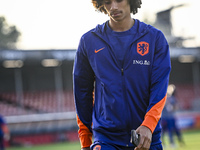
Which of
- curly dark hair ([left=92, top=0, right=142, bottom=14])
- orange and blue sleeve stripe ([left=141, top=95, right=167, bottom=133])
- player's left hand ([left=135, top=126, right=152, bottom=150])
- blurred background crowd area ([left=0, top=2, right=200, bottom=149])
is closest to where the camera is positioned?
player's left hand ([left=135, top=126, right=152, bottom=150])

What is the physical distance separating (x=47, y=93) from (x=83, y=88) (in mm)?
26599

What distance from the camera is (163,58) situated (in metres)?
3.06

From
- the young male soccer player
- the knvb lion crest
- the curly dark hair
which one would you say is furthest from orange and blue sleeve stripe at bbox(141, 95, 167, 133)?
the curly dark hair

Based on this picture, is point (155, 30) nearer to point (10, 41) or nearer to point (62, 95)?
point (62, 95)

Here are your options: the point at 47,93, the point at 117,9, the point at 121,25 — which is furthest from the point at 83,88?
the point at 47,93

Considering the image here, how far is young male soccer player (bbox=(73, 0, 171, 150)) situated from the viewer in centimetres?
303

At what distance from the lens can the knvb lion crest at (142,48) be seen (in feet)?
10.0

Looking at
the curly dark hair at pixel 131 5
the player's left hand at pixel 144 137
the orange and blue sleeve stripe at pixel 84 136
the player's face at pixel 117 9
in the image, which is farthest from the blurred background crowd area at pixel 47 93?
the player's left hand at pixel 144 137

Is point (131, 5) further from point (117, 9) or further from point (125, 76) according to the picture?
point (125, 76)

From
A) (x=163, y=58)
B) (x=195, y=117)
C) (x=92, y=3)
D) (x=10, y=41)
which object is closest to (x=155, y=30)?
(x=163, y=58)

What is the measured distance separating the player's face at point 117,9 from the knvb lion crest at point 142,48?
0.26m

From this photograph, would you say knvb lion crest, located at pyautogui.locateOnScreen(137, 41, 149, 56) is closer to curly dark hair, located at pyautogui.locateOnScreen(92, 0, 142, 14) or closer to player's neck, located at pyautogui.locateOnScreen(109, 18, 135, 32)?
player's neck, located at pyautogui.locateOnScreen(109, 18, 135, 32)

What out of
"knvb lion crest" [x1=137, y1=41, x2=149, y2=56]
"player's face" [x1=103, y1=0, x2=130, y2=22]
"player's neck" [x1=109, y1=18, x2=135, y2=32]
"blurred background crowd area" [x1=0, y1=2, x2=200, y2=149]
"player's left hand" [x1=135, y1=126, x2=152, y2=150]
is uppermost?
"player's face" [x1=103, y1=0, x2=130, y2=22]

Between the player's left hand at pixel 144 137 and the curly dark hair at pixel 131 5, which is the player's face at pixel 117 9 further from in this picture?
the player's left hand at pixel 144 137
